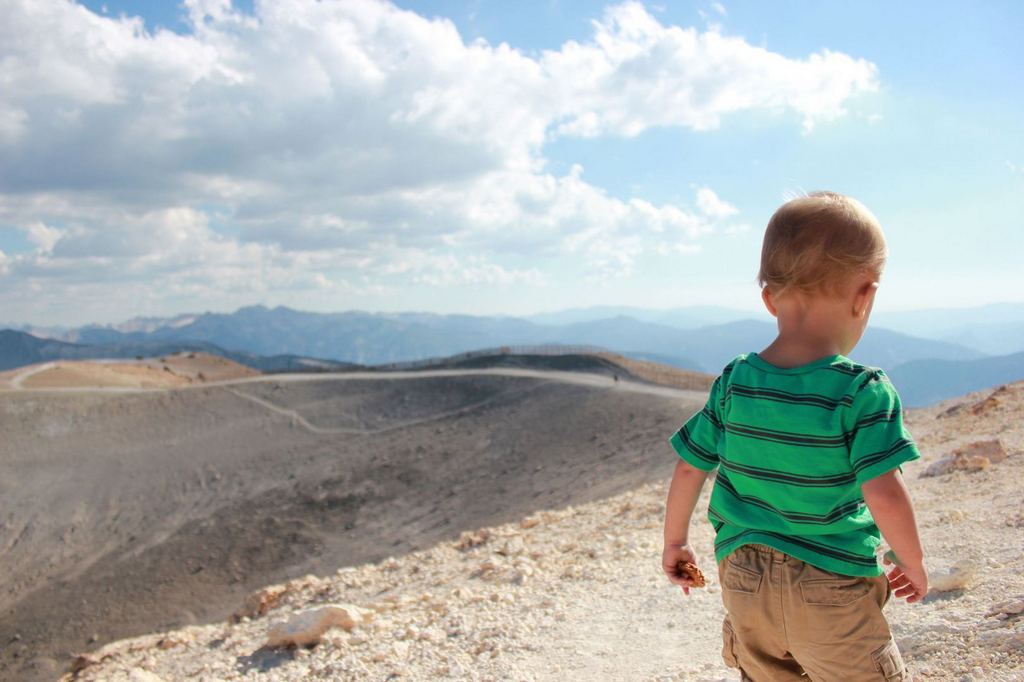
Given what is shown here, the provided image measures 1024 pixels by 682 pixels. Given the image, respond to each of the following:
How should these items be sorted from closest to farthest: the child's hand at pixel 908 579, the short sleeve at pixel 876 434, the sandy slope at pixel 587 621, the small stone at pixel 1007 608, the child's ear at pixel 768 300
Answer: the short sleeve at pixel 876 434 < the child's hand at pixel 908 579 < the child's ear at pixel 768 300 < the small stone at pixel 1007 608 < the sandy slope at pixel 587 621

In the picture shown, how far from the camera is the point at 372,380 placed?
164ft

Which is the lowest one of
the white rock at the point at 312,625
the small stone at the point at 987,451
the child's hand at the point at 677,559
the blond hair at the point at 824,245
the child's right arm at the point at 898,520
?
the white rock at the point at 312,625

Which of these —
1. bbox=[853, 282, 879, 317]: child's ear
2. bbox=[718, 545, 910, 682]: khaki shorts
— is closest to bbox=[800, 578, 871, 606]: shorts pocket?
bbox=[718, 545, 910, 682]: khaki shorts

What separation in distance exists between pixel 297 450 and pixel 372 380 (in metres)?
11.0

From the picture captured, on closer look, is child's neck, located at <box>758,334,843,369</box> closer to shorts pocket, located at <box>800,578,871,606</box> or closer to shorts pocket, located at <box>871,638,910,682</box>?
shorts pocket, located at <box>800,578,871,606</box>

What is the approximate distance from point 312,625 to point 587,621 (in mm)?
2830

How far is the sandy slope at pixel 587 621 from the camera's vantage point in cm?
470

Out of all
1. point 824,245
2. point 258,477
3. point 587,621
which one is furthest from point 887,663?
point 258,477

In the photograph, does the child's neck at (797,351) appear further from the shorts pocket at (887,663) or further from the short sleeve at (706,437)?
the shorts pocket at (887,663)

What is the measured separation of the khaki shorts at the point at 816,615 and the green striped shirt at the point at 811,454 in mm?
63

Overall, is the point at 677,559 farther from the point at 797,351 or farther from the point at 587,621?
the point at 587,621

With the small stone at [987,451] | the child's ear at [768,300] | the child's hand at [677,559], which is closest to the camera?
the child's ear at [768,300]

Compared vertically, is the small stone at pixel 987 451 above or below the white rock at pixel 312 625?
above

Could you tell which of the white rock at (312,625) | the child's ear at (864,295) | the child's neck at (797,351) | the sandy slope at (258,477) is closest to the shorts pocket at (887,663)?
the child's neck at (797,351)
